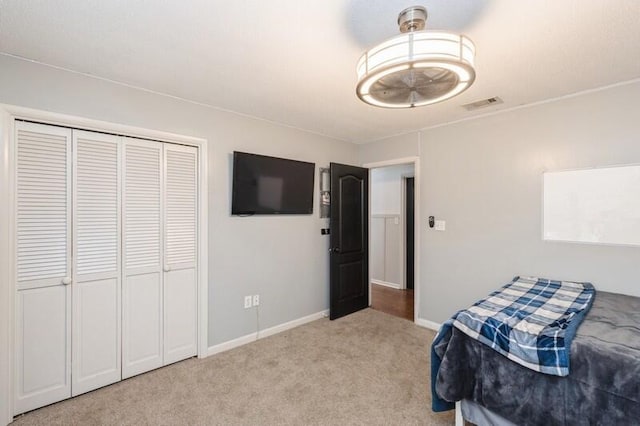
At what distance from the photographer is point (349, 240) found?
3.96 meters

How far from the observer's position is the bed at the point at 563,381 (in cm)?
137

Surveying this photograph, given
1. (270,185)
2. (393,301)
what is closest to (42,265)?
(270,185)

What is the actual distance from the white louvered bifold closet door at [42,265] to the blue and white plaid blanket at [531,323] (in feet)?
8.92

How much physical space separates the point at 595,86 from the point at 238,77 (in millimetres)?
2806

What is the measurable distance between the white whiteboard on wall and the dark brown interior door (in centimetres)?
205

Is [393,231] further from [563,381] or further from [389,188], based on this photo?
[563,381]

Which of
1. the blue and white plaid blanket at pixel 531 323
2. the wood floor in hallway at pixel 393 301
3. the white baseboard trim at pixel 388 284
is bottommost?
the wood floor in hallway at pixel 393 301

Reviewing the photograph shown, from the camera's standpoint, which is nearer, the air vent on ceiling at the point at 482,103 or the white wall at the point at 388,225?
the air vent on ceiling at the point at 482,103

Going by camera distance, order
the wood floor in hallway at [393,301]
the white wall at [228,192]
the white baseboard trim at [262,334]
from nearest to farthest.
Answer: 1. the white wall at [228,192]
2. the white baseboard trim at [262,334]
3. the wood floor in hallway at [393,301]

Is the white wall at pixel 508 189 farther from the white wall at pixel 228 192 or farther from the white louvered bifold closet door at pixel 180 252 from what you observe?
the white louvered bifold closet door at pixel 180 252

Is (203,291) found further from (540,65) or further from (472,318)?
(540,65)

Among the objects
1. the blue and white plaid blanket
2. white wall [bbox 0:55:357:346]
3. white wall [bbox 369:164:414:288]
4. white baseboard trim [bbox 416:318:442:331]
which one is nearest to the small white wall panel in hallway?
white wall [bbox 0:55:357:346]

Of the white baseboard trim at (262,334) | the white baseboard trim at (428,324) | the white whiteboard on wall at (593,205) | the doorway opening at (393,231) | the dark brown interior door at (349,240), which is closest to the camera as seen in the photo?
the white whiteboard on wall at (593,205)

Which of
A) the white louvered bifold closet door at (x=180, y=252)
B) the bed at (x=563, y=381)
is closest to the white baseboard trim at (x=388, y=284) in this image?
the bed at (x=563, y=381)
